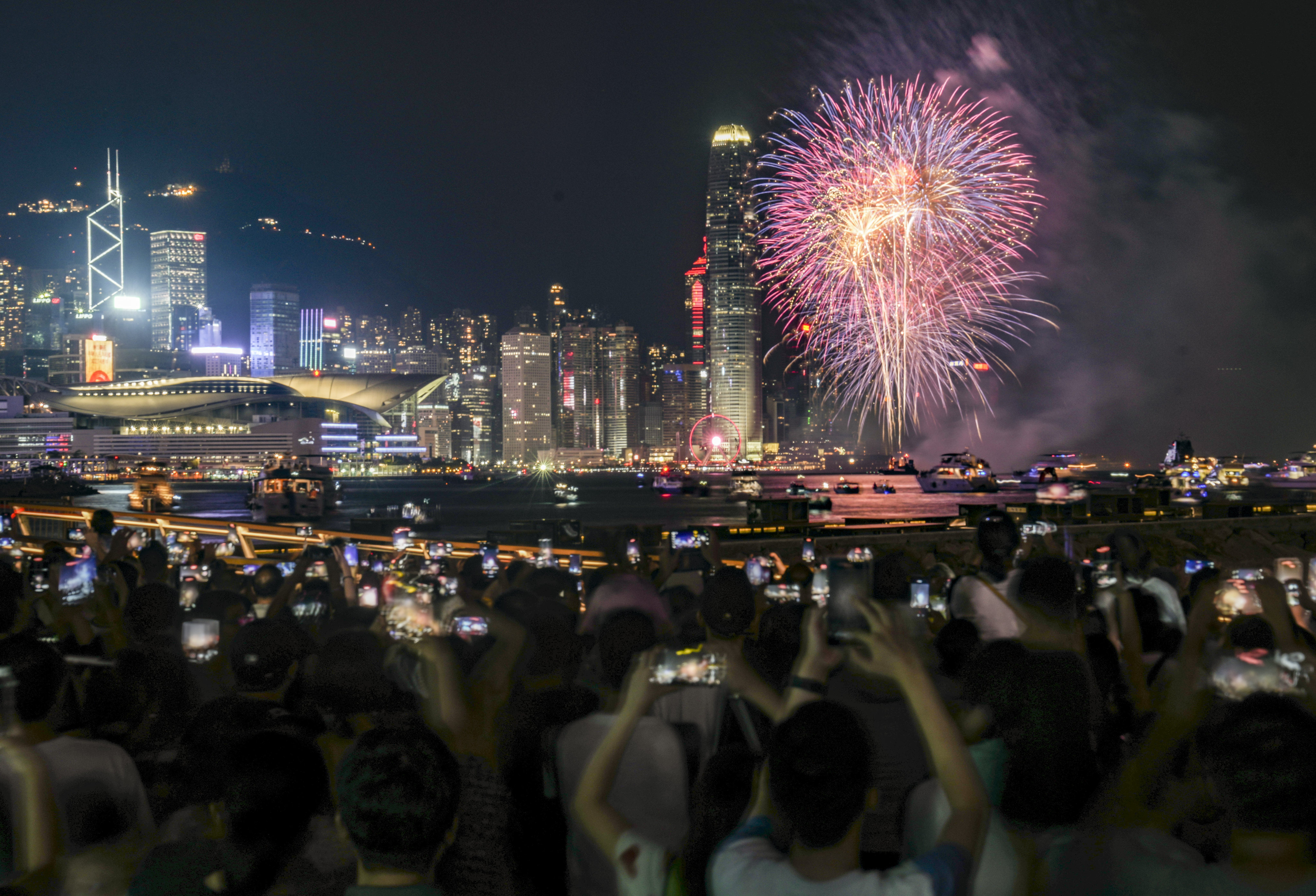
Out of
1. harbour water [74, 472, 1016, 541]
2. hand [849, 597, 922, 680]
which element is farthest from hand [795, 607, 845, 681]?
harbour water [74, 472, 1016, 541]

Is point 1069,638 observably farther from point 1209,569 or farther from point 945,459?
point 945,459

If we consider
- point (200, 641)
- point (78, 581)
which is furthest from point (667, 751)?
point (78, 581)

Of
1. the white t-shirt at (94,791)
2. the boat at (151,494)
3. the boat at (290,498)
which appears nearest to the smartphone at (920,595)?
the white t-shirt at (94,791)

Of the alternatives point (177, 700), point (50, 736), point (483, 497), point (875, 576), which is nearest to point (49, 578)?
point (177, 700)

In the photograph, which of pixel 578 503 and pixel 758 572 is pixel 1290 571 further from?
pixel 578 503

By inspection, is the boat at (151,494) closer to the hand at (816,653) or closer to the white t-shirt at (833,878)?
the hand at (816,653)

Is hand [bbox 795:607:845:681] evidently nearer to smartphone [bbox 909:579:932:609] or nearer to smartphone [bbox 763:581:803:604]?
smartphone [bbox 763:581:803:604]
